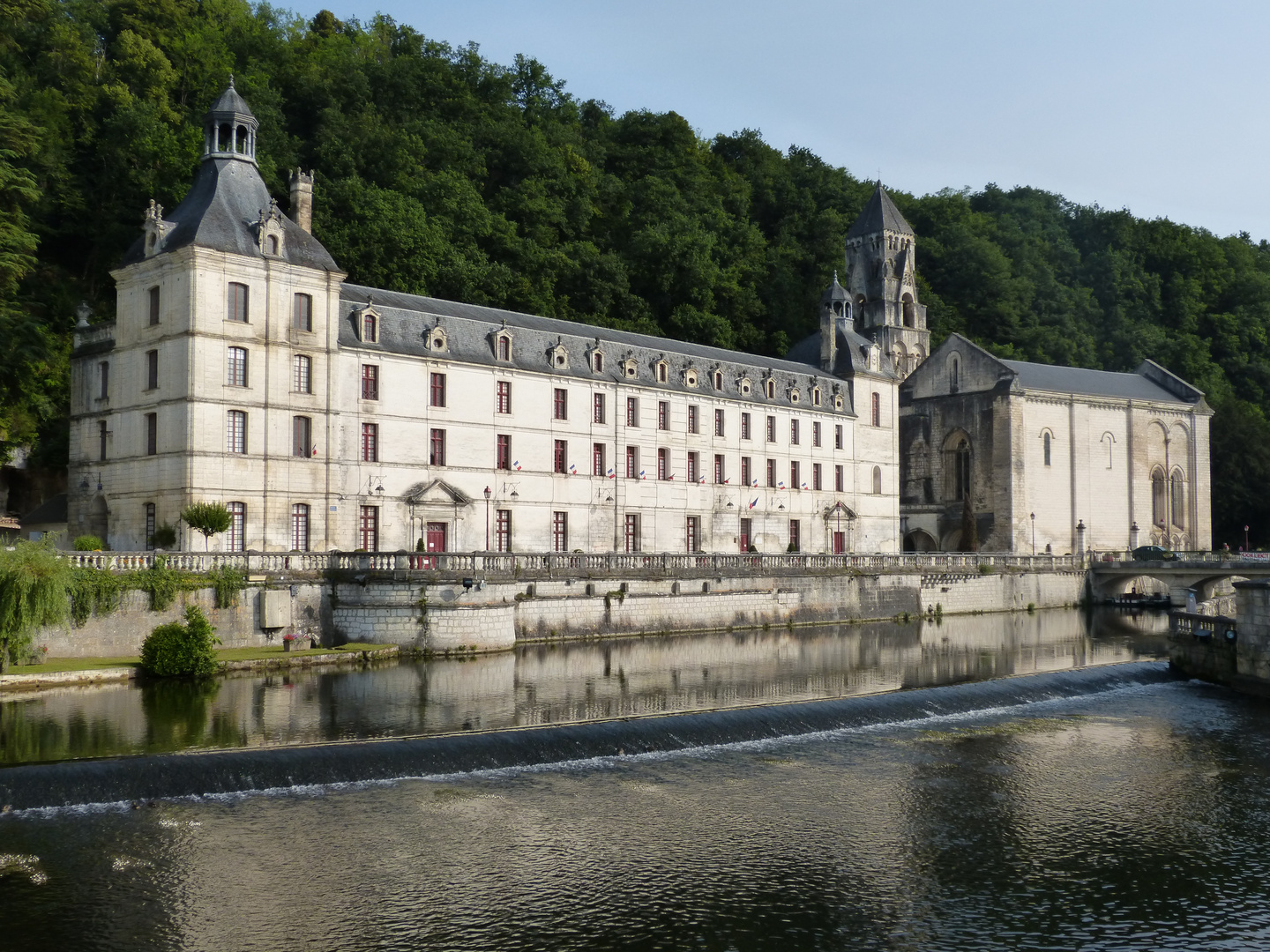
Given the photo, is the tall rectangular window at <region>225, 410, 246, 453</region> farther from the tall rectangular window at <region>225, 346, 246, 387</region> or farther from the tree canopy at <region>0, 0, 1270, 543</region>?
the tree canopy at <region>0, 0, 1270, 543</region>

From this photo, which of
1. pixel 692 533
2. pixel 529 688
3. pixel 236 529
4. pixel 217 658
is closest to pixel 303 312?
pixel 236 529

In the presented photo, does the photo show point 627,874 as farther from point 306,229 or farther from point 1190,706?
point 306,229

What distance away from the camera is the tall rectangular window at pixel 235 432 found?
37.7 meters

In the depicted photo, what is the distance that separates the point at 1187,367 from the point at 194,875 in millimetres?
91393

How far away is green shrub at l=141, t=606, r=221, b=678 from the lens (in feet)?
91.8

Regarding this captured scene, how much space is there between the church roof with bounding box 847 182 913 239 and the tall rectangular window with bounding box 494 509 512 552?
1478 inches

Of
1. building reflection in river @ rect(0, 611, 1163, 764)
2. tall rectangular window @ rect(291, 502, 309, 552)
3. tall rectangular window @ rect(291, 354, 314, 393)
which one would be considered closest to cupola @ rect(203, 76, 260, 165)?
tall rectangular window @ rect(291, 354, 314, 393)

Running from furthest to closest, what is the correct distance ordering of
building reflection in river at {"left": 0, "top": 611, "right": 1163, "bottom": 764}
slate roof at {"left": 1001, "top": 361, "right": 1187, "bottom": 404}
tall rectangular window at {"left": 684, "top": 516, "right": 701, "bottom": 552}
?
slate roof at {"left": 1001, "top": 361, "right": 1187, "bottom": 404} → tall rectangular window at {"left": 684, "top": 516, "right": 701, "bottom": 552} → building reflection in river at {"left": 0, "top": 611, "right": 1163, "bottom": 764}

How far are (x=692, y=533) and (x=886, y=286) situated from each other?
2723cm

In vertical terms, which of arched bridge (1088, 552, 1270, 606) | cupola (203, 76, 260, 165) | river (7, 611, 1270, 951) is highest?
cupola (203, 76, 260, 165)

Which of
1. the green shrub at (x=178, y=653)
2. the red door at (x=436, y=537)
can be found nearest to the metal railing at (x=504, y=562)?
the green shrub at (x=178, y=653)

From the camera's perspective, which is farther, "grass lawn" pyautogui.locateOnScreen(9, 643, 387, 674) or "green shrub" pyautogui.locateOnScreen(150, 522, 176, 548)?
"green shrub" pyautogui.locateOnScreen(150, 522, 176, 548)

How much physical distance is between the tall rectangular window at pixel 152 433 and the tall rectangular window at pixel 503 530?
40.7 feet

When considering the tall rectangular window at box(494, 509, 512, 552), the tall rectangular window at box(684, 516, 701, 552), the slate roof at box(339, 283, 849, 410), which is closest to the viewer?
the slate roof at box(339, 283, 849, 410)
